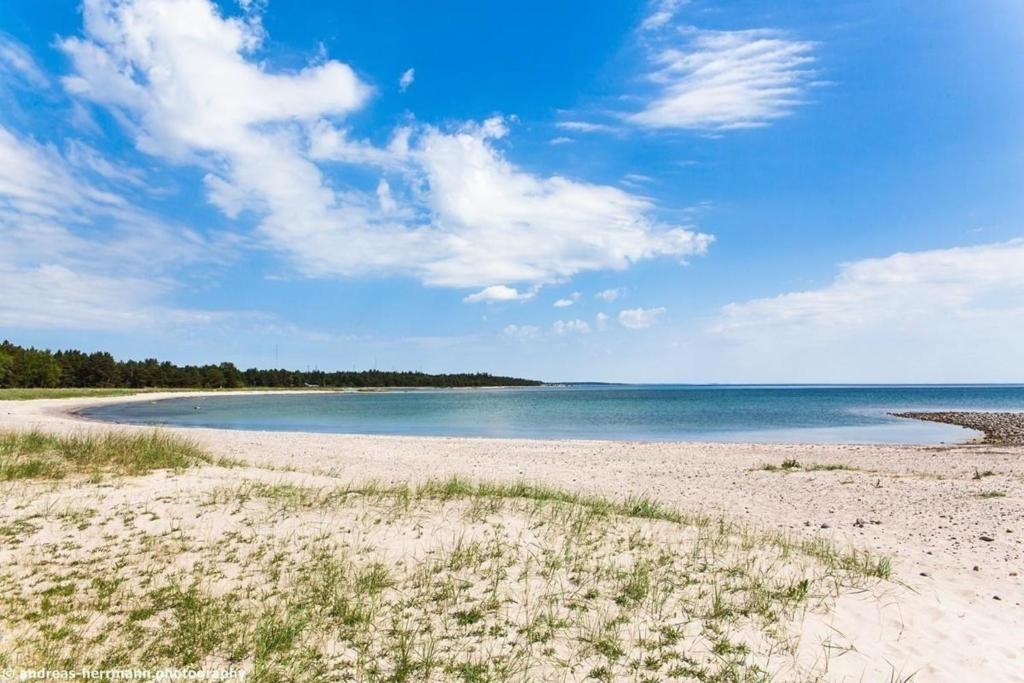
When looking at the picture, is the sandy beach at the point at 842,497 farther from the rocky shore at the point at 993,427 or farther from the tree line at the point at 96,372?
the tree line at the point at 96,372

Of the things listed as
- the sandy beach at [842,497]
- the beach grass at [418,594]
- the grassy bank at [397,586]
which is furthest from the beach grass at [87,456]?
the beach grass at [418,594]

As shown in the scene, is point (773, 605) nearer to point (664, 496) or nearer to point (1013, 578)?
point (1013, 578)

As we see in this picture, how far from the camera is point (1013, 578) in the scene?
419 inches

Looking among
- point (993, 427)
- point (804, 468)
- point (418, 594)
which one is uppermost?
point (418, 594)

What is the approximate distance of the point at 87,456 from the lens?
15984 mm

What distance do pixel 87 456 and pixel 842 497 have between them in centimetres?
2248

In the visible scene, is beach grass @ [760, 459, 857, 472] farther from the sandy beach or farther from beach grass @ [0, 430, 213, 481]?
beach grass @ [0, 430, 213, 481]

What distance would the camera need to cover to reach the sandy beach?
295 inches

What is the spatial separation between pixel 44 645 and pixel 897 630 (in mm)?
10781

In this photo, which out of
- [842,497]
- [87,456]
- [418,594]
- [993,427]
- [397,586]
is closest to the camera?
[418,594]

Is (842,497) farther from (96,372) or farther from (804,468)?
(96,372)

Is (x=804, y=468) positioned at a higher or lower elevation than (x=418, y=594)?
lower

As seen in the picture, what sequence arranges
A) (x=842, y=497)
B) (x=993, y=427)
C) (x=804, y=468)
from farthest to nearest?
(x=993, y=427) < (x=804, y=468) < (x=842, y=497)

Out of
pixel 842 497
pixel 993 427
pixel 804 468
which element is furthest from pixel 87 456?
pixel 993 427
